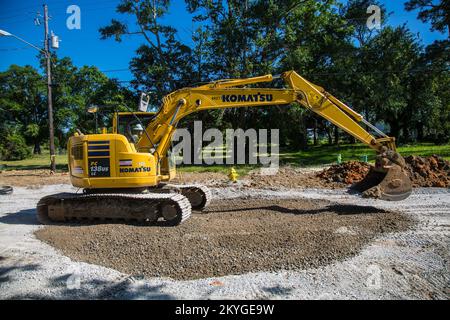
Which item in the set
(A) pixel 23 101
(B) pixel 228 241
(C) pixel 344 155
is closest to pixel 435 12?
(C) pixel 344 155

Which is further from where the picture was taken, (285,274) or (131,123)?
(131,123)

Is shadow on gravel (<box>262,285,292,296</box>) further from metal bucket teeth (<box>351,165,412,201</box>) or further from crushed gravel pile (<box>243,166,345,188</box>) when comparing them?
crushed gravel pile (<box>243,166,345,188</box>)

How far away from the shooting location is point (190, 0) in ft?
80.7

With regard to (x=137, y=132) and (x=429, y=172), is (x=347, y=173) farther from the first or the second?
(x=137, y=132)

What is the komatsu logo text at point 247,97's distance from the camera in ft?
27.3

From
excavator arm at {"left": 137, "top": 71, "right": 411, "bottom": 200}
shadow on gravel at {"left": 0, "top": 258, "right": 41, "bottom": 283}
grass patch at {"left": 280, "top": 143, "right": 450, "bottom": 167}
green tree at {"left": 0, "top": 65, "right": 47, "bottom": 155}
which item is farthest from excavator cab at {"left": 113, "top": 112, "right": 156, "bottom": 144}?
green tree at {"left": 0, "top": 65, "right": 47, "bottom": 155}

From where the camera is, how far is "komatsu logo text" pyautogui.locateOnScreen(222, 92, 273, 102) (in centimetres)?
834

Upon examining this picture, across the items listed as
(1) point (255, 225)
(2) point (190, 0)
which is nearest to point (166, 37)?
(2) point (190, 0)

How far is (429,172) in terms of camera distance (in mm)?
11820

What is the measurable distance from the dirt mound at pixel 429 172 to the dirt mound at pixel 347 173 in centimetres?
166

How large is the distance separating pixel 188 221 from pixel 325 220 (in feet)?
9.77

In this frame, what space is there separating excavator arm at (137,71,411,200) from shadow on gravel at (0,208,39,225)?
10.7 feet

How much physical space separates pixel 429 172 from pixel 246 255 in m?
9.08
